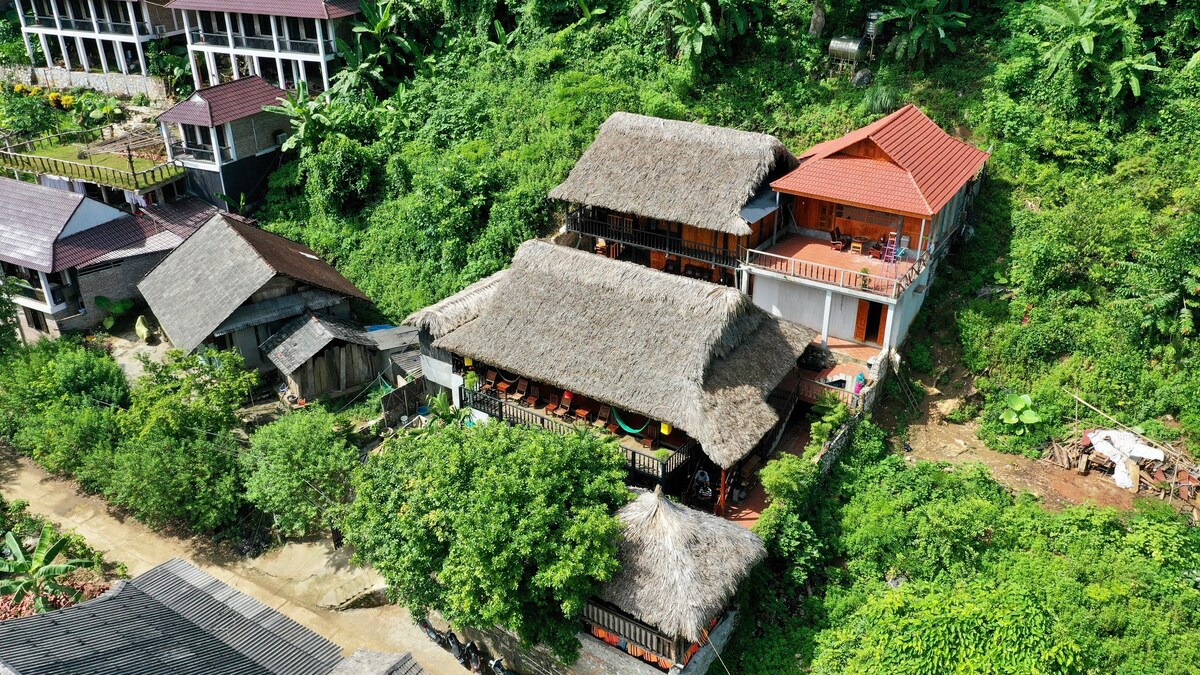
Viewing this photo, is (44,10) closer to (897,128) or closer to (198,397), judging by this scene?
(198,397)

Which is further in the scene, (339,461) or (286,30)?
(286,30)

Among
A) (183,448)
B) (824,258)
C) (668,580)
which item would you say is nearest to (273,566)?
(183,448)

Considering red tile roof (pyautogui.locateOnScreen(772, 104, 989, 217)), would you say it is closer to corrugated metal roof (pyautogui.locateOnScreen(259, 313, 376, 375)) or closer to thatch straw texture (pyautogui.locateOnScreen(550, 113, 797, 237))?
thatch straw texture (pyautogui.locateOnScreen(550, 113, 797, 237))

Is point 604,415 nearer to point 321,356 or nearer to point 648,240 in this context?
point 648,240

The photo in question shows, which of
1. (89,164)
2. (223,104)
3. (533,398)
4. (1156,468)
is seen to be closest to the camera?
(1156,468)

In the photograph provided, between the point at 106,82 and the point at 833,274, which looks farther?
the point at 106,82

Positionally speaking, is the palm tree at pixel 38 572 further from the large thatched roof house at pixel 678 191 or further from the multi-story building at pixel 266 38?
the multi-story building at pixel 266 38

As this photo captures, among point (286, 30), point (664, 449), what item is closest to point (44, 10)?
point (286, 30)
